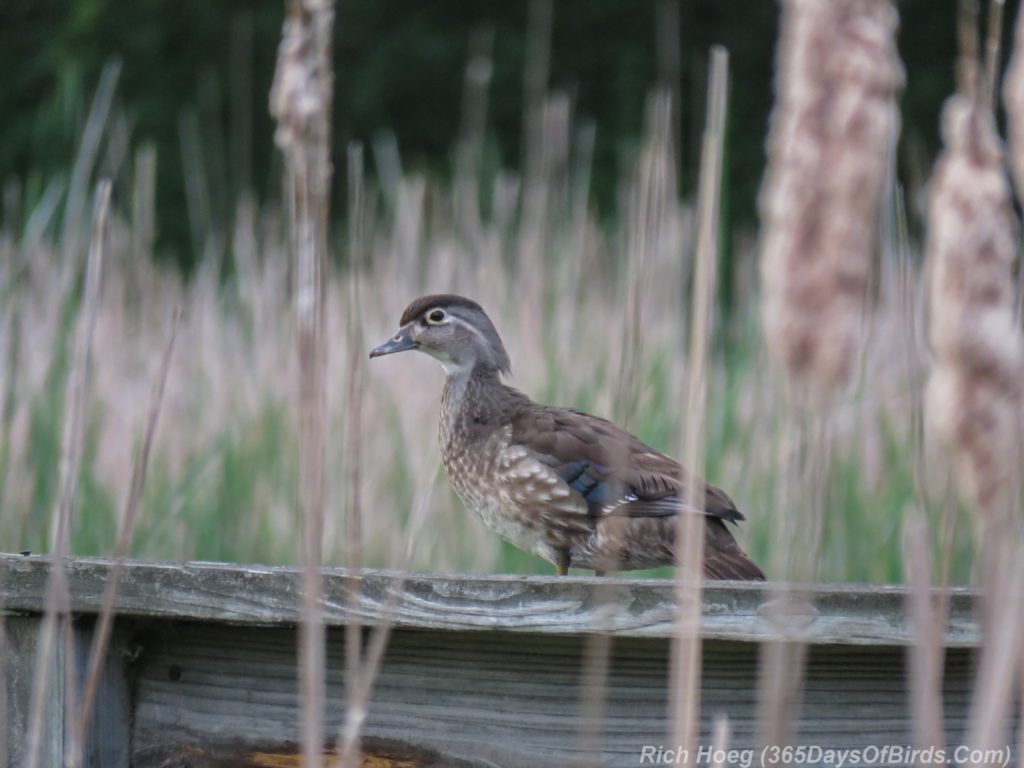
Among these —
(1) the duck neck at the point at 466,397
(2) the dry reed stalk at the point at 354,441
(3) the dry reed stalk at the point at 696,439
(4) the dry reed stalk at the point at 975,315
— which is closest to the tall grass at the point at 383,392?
(1) the duck neck at the point at 466,397

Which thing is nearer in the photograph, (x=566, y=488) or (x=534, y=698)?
(x=534, y=698)

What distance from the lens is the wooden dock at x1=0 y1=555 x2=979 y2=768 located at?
1699 millimetres

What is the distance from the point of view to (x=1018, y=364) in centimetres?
78

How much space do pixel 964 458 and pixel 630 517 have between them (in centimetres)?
201

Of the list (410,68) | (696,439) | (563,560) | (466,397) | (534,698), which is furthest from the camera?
(410,68)

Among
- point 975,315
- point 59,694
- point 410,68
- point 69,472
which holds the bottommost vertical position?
point 59,694

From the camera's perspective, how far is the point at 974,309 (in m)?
0.75

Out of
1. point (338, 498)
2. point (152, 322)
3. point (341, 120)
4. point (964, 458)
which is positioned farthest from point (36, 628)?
point (341, 120)

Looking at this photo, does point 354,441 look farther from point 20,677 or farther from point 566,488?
point 566,488

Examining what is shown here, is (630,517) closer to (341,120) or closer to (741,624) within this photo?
(741,624)

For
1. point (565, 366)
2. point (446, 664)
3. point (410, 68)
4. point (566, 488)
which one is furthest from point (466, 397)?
point (410, 68)

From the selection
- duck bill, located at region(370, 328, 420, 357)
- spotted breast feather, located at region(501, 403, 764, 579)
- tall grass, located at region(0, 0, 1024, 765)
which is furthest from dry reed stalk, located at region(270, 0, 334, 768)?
duck bill, located at region(370, 328, 420, 357)

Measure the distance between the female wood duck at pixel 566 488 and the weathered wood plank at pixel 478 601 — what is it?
80 centimetres

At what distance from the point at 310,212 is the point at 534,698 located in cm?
89
